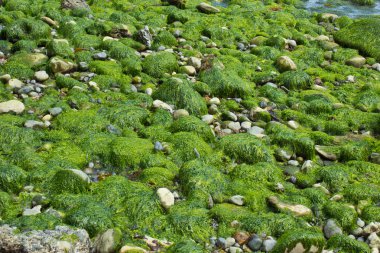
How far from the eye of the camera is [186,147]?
35.7ft

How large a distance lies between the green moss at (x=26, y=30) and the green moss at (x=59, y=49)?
106cm

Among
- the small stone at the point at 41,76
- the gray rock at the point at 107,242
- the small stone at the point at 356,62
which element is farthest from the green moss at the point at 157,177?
the small stone at the point at 356,62

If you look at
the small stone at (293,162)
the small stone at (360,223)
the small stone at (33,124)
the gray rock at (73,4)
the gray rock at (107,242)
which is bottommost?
the small stone at (293,162)

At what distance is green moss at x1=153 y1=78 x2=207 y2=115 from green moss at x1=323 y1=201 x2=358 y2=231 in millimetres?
4529

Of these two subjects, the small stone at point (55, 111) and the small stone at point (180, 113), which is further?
the small stone at point (180, 113)

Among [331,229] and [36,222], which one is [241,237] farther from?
[36,222]

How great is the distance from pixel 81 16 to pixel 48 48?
394cm

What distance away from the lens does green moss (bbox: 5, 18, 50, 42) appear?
15562 millimetres

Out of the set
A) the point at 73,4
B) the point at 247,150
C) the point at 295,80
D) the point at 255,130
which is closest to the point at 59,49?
the point at 73,4

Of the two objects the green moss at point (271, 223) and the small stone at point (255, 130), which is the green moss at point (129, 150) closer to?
the small stone at point (255, 130)

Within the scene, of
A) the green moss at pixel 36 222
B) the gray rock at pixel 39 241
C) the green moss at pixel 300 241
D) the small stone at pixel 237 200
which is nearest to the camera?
the gray rock at pixel 39 241

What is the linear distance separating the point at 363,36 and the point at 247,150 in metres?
10.3

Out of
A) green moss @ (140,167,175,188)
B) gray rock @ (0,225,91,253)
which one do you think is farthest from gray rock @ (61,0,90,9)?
gray rock @ (0,225,91,253)

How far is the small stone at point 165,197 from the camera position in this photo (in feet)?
29.8
